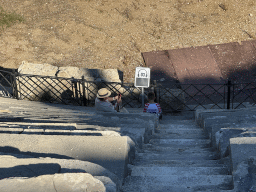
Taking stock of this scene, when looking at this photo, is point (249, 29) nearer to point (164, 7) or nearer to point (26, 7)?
point (164, 7)

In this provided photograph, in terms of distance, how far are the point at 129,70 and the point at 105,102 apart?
4.90 meters

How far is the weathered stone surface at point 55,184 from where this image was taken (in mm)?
1466

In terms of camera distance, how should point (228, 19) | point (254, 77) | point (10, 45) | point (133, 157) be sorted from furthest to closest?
point (228, 19) < point (10, 45) < point (254, 77) < point (133, 157)

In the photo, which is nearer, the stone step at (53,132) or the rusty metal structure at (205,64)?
the stone step at (53,132)

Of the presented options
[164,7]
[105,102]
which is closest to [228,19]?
[164,7]

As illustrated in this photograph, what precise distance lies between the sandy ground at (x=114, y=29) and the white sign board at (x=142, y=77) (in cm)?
328

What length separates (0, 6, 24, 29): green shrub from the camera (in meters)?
12.2

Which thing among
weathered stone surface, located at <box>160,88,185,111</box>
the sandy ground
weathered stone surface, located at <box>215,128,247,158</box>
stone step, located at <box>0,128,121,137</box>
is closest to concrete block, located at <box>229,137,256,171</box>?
weathered stone surface, located at <box>215,128,247,158</box>

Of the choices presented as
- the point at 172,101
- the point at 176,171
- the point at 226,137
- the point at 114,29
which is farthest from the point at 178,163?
the point at 114,29

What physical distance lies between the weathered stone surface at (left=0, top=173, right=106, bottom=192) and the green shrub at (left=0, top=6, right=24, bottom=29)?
12172mm

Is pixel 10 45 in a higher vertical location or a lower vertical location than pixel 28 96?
higher

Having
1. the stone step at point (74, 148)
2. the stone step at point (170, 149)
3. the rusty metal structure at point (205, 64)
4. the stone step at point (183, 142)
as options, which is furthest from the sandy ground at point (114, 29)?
the stone step at point (74, 148)

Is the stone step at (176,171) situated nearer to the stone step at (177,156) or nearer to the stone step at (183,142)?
the stone step at (177,156)

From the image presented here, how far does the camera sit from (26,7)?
41.9 ft
